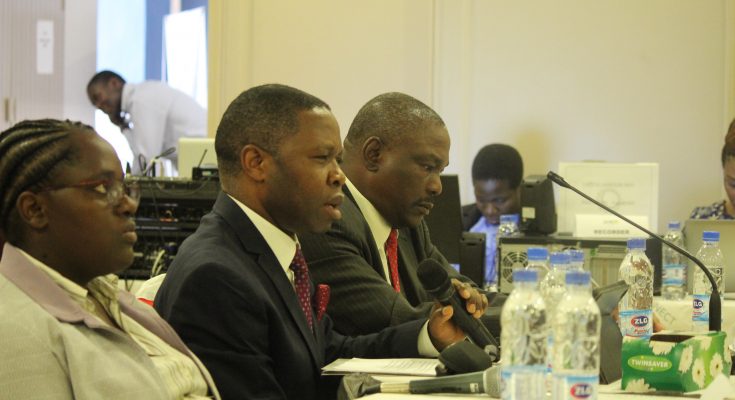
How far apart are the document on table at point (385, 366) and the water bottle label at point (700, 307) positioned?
0.99 m

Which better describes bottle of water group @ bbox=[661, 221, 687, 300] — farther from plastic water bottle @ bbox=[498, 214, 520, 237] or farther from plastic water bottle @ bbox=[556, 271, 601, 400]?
plastic water bottle @ bbox=[556, 271, 601, 400]

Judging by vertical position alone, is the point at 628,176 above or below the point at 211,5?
below

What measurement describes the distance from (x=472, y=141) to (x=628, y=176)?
1.73 m

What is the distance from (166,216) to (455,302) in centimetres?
199

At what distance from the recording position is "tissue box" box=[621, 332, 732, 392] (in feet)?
6.48

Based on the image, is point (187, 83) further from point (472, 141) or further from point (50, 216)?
point (50, 216)

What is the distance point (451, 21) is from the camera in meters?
6.05

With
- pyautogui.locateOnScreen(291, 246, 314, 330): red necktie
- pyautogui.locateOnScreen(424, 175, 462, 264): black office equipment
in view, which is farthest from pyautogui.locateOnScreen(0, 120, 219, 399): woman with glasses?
pyautogui.locateOnScreen(424, 175, 462, 264): black office equipment

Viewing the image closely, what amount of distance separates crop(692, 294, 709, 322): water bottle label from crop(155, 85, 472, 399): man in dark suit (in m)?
0.95

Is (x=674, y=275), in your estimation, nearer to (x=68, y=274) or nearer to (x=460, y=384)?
(x=460, y=384)

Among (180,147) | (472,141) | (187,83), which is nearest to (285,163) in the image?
(180,147)

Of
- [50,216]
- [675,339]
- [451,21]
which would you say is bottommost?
[675,339]

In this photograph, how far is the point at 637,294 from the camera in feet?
10.3

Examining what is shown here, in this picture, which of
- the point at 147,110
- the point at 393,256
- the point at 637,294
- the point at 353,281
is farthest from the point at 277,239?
the point at 147,110
